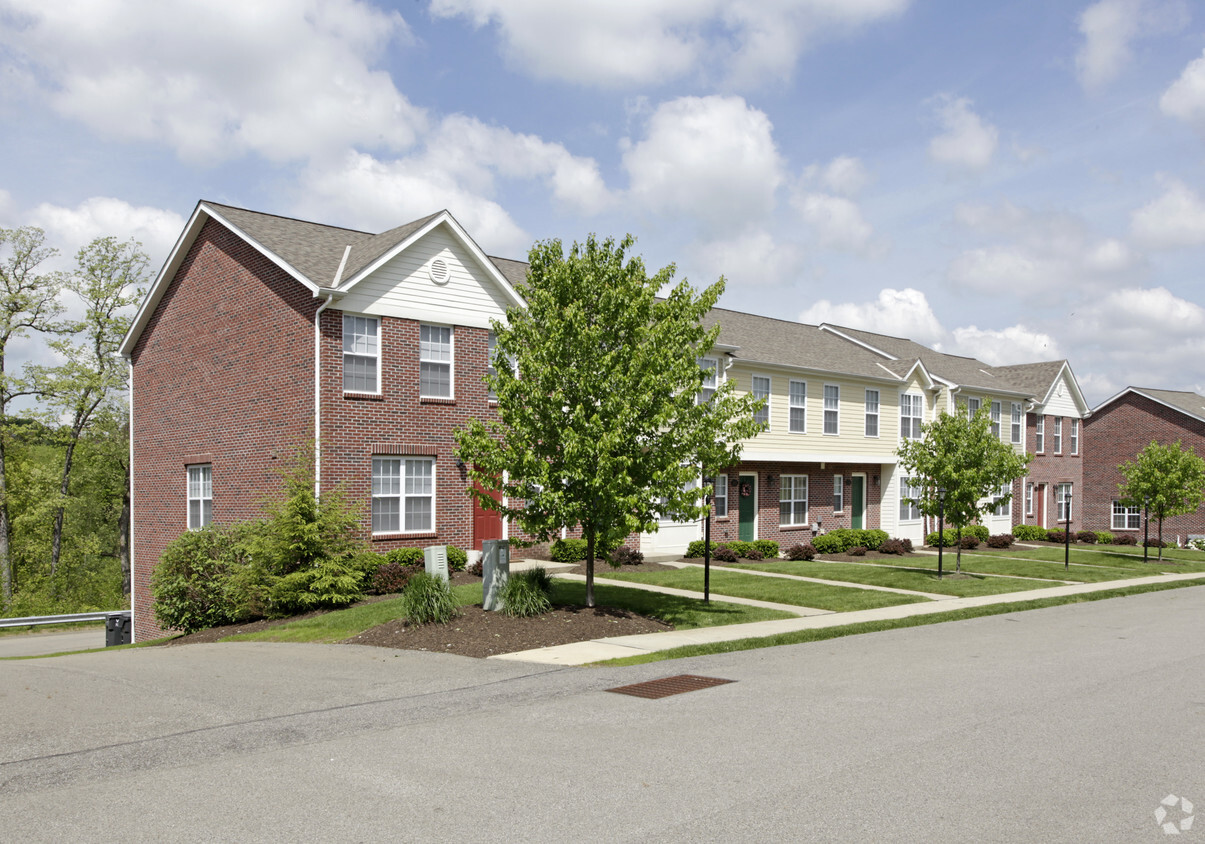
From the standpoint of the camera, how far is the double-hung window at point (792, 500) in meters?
32.5

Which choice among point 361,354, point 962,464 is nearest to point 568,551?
point 361,354

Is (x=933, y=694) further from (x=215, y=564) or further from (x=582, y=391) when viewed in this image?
(x=215, y=564)

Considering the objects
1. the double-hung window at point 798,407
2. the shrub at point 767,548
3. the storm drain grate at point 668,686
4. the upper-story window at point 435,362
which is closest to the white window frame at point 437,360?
the upper-story window at point 435,362

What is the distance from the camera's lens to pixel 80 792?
670 centimetres

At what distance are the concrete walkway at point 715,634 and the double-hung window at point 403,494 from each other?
515cm

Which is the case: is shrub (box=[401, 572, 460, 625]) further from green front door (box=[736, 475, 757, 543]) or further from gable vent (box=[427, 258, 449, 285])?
green front door (box=[736, 475, 757, 543])

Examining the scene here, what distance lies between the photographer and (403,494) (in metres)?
22.1

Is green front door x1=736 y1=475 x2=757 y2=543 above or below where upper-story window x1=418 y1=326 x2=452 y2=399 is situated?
below

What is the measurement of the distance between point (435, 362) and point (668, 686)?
13.6 meters

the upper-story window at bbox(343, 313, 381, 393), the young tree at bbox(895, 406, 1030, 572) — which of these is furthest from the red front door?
the young tree at bbox(895, 406, 1030, 572)

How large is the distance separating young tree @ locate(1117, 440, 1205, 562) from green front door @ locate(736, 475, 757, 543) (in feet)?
47.6

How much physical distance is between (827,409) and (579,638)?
2164cm

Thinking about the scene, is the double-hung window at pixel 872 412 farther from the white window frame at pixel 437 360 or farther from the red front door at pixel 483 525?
the white window frame at pixel 437 360

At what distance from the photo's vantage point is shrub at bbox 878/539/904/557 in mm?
32562
